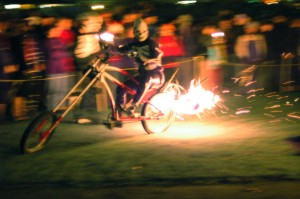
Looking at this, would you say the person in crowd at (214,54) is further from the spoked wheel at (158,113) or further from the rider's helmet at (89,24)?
the spoked wheel at (158,113)

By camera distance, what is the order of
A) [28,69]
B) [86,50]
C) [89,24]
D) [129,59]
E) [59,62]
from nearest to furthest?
[86,50]
[89,24]
[59,62]
[28,69]
[129,59]

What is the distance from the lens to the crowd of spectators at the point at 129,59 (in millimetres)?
11117

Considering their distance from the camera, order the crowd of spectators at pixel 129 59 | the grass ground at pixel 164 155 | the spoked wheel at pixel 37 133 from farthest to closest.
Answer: the crowd of spectators at pixel 129 59 → the spoked wheel at pixel 37 133 → the grass ground at pixel 164 155

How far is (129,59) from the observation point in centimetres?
1250

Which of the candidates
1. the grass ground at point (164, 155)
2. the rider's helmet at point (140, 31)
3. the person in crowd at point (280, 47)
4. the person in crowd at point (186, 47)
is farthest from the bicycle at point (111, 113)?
the person in crowd at point (280, 47)

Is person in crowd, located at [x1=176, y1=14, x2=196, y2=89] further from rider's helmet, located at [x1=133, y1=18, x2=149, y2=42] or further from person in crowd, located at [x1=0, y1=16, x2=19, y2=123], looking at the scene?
person in crowd, located at [x1=0, y1=16, x2=19, y2=123]

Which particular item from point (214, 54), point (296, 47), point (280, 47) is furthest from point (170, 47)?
point (296, 47)

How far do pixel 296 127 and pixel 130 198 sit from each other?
4.60 metres

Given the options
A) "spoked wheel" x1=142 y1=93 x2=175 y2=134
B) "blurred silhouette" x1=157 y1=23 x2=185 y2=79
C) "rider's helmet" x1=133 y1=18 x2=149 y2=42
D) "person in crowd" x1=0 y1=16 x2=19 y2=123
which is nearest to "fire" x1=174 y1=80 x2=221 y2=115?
"spoked wheel" x1=142 y1=93 x2=175 y2=134

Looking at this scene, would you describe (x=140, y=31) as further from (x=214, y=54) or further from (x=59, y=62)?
(x=214, y=54)

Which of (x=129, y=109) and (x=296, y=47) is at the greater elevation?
(x=296, y=47)

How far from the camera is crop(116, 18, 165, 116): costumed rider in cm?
924

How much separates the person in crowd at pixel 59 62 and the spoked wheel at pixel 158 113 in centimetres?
245

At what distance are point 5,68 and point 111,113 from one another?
281 centimetres
